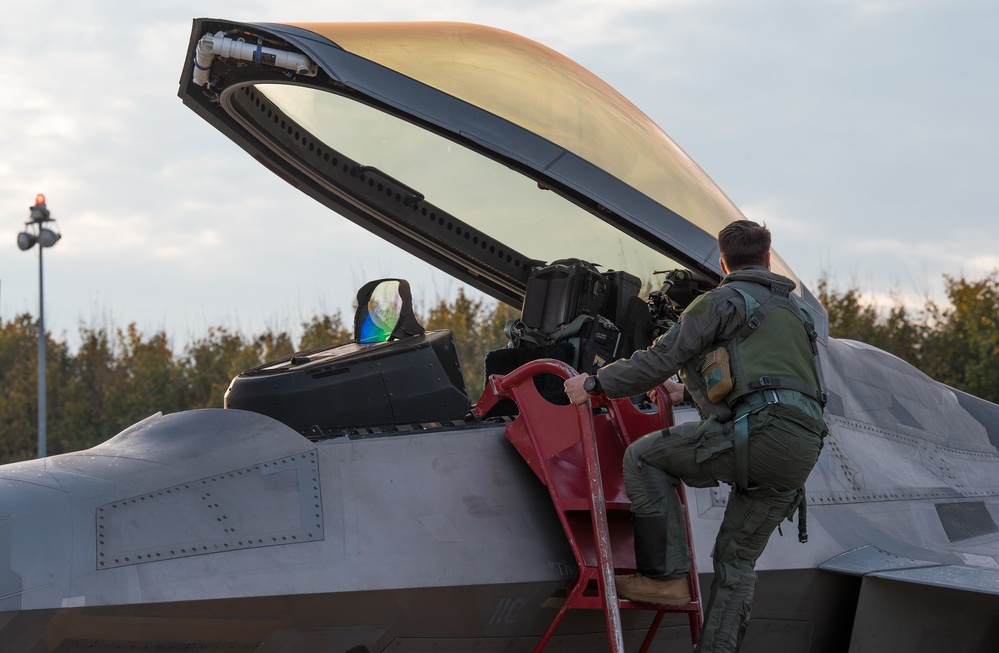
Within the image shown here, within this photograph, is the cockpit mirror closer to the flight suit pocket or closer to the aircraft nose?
the flight suit pocket

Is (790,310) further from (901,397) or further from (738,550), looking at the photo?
(901,397)

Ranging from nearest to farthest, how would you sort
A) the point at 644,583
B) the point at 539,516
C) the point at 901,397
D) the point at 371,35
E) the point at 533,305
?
1. the point at 644,583
2. the point at 539,516
3. the point at 371,35
4. the point at 533,305
5. the point at 901,397

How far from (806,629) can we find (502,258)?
104 inches

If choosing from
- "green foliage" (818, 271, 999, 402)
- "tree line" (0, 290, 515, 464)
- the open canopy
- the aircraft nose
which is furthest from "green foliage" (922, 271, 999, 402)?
the aircraft nose

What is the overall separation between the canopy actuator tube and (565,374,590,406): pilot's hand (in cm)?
179

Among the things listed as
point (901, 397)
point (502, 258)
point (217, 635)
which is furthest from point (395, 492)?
point (901, 397)

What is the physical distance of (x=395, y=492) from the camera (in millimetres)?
4160

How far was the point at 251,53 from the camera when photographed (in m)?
4.80

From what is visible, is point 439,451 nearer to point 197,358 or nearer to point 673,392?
point 673,392

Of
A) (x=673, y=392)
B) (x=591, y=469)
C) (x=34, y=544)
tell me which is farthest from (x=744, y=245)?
(x=34, y=544)

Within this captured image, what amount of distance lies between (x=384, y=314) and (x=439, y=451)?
1097mm

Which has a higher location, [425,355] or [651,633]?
[425,355]

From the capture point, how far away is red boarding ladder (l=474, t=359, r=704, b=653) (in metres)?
4.12

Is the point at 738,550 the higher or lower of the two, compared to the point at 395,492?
lower
